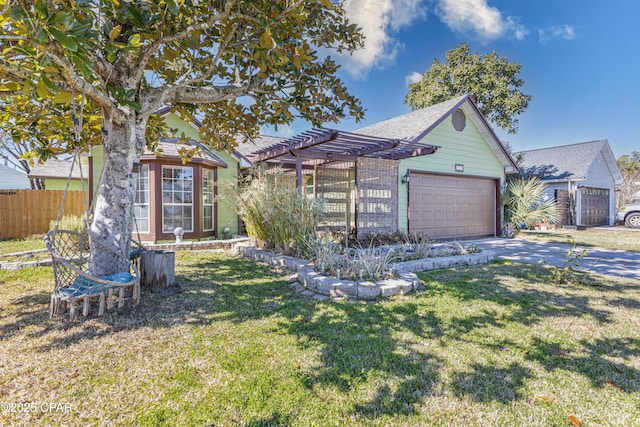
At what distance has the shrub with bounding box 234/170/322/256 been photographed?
655cm

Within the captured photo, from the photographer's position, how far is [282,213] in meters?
6.61

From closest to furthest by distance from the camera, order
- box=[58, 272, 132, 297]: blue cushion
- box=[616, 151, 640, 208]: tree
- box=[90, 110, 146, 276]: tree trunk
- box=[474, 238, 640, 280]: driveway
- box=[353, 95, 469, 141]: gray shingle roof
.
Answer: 1. box=[58, 272, 132, 297]: blue cushion
2. box=[90, 110, 146, 276]: tree trunk
3. box=[474, 238, 640, 280]: driveway
4. box=[353, 95, 469, 141]: gray shingle roof
5. box=[616, 151, 640, 208]: tree

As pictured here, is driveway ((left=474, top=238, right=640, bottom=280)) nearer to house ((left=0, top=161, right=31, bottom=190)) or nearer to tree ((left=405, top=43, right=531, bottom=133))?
tree ((left=405, top=43, right=531, bottom=133))

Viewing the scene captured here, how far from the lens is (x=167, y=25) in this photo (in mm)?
3594

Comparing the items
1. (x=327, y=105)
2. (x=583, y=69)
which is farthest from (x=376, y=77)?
(x=327, y=105)

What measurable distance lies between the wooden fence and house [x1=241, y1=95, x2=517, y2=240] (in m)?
7.03

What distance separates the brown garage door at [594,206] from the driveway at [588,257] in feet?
30.3

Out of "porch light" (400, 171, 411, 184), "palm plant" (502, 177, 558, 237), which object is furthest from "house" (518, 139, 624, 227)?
"porch light" (400, 171, 411, 184)

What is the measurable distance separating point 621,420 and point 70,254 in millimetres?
6343

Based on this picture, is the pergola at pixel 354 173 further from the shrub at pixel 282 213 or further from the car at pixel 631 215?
the car at pixel 631 215

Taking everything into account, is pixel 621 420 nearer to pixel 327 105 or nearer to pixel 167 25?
pixel 327 105

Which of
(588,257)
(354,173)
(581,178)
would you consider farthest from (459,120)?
(581,178)

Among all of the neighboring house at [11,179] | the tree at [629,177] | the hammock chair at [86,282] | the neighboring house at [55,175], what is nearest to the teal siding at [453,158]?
the hammock chair at [86,282]

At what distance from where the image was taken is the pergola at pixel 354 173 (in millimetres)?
7730
